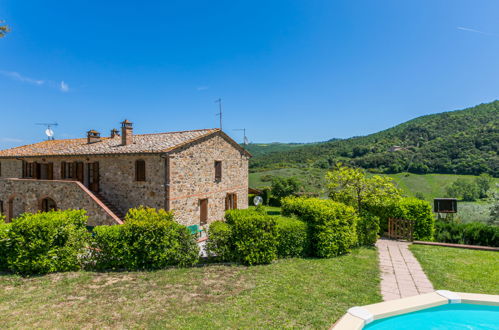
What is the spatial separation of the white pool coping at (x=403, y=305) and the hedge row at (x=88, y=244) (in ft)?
16.5

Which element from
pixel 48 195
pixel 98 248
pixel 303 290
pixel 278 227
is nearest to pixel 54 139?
pixel 48 195

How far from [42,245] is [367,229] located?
11.9 m

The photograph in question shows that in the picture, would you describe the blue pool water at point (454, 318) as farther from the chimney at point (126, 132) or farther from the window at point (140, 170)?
the chimney at point (126, 132)

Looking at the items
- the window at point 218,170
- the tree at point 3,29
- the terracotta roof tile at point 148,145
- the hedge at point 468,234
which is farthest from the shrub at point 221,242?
the hedge at point 468,234

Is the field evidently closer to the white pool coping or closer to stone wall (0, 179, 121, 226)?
stone wall (0, 179, 121, 226)

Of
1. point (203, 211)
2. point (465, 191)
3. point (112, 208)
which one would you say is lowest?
point (465, 191)

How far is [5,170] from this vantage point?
2095 cm

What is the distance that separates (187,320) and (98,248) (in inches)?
182

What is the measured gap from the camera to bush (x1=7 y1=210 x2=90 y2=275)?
722cm

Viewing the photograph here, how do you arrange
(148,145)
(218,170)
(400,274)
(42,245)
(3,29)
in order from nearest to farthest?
(3,29), (42,245), (400,274), (148,145), (218,170)

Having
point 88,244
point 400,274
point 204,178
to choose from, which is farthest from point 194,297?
point 204,178

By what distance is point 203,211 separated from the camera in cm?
1691

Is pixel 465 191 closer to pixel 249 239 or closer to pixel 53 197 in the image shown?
pixel 249 239

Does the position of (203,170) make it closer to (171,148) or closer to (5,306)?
(171,148)
